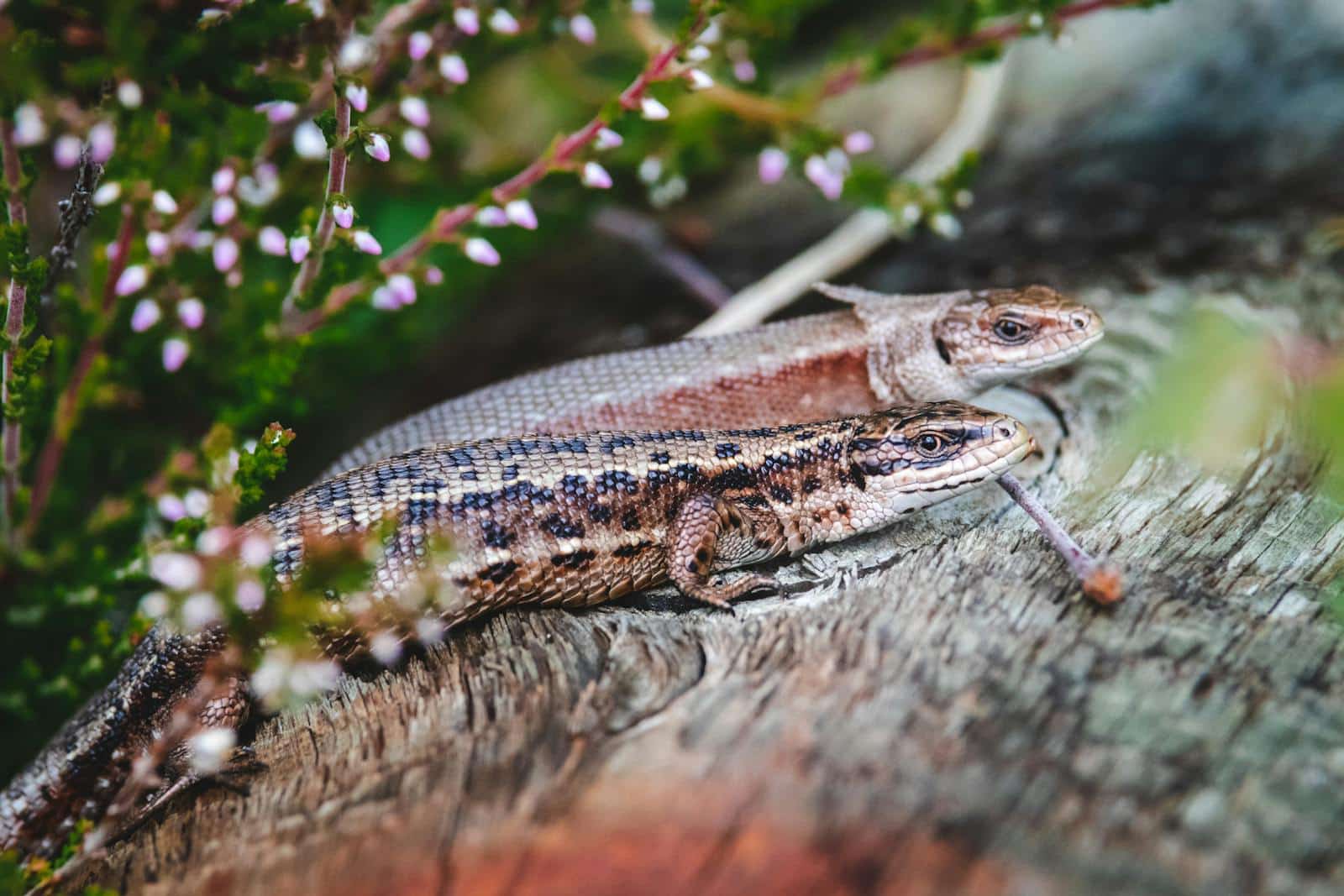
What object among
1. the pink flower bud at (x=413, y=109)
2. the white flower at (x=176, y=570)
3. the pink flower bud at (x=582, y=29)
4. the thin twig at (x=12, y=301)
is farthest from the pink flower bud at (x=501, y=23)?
the white flower at (x=176, y=570)

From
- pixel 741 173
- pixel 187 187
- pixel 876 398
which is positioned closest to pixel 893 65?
pixel 876 398

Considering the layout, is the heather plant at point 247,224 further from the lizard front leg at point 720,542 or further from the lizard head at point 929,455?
the lizard head at point 929,455

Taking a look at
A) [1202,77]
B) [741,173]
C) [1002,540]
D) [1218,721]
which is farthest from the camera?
[741,173]

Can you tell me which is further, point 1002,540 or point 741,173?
point 741,173

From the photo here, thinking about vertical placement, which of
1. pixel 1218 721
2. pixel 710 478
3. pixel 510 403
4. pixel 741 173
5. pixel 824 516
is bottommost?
pixel 1218 721

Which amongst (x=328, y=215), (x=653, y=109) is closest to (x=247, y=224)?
(x=328, y=215)

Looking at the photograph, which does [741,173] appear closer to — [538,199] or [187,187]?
[538,199]
